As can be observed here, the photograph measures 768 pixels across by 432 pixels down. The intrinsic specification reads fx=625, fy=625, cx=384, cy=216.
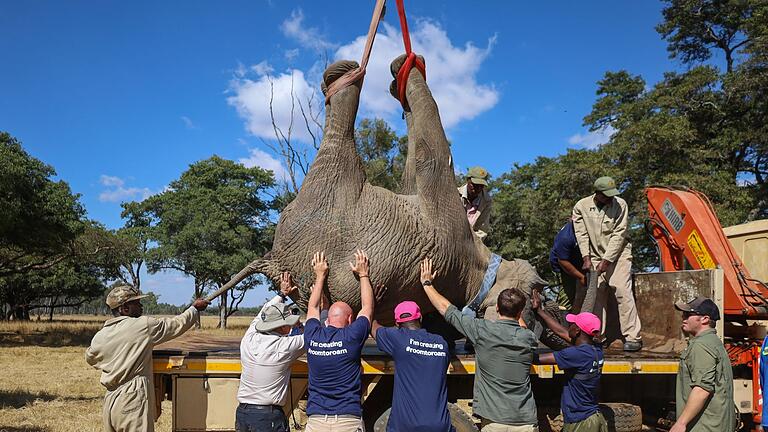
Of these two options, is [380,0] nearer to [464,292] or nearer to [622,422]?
[464,292]

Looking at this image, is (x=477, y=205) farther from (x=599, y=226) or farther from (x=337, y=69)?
(x=337, y=69)

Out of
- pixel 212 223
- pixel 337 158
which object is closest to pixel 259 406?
pixel 337 158

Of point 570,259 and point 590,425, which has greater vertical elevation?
point 570,259

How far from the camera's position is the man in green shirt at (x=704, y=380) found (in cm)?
402

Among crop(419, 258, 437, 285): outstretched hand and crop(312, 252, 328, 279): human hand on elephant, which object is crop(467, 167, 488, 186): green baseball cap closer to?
crop(419, 258, 437, 285): outstretched hand

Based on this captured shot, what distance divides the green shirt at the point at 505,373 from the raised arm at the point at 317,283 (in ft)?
4.00

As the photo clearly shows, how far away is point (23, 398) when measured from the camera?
30.8 ft

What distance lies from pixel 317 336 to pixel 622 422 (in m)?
2.86

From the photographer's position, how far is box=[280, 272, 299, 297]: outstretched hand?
5.04 metres

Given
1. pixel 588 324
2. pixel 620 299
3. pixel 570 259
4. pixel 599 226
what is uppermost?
pixel 599 226

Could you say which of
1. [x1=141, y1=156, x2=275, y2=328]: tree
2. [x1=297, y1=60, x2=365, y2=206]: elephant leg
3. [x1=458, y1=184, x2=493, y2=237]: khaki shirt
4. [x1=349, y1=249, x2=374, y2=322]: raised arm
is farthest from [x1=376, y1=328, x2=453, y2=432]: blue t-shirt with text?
[x1=141, y1=156, x2=275, y2=328]: tree

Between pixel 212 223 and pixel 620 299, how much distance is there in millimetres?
23492

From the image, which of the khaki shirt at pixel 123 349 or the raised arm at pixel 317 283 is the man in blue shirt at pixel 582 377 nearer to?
the raised arm at pixel 317 283

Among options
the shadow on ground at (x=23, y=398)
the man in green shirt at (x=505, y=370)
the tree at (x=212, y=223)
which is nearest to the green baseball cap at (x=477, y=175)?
the man in green shirt at (x=505, y=370)
